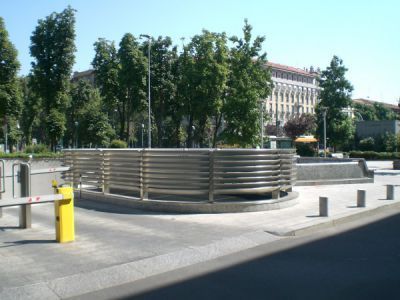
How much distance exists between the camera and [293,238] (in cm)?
918

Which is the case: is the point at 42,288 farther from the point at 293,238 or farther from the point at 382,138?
the point at 382,138

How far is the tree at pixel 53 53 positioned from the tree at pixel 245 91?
14.0 m

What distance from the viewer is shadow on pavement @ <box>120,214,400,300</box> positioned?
5.71 meters

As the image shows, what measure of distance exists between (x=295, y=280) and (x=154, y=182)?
630 centimetres

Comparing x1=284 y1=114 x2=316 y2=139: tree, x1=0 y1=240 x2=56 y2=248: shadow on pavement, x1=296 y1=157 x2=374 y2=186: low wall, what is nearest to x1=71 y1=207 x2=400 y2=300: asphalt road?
x1=0 y1=240 x2=56 y2=248: shadow on pavement

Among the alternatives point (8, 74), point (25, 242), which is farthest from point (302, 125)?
point (25, 242)

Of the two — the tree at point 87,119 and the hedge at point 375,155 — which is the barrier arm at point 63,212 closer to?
the hedge at point 375,155

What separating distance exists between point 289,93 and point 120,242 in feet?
396

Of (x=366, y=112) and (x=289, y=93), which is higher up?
(x=289, y=93)

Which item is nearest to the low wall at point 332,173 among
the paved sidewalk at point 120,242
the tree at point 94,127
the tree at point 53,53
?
the paved sidewalk at point 120,242

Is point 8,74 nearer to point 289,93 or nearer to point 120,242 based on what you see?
point 120,242

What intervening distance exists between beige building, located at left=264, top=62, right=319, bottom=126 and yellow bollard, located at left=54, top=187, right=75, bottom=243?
109m

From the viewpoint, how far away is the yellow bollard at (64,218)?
8.26 m

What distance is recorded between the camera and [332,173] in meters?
20.0
